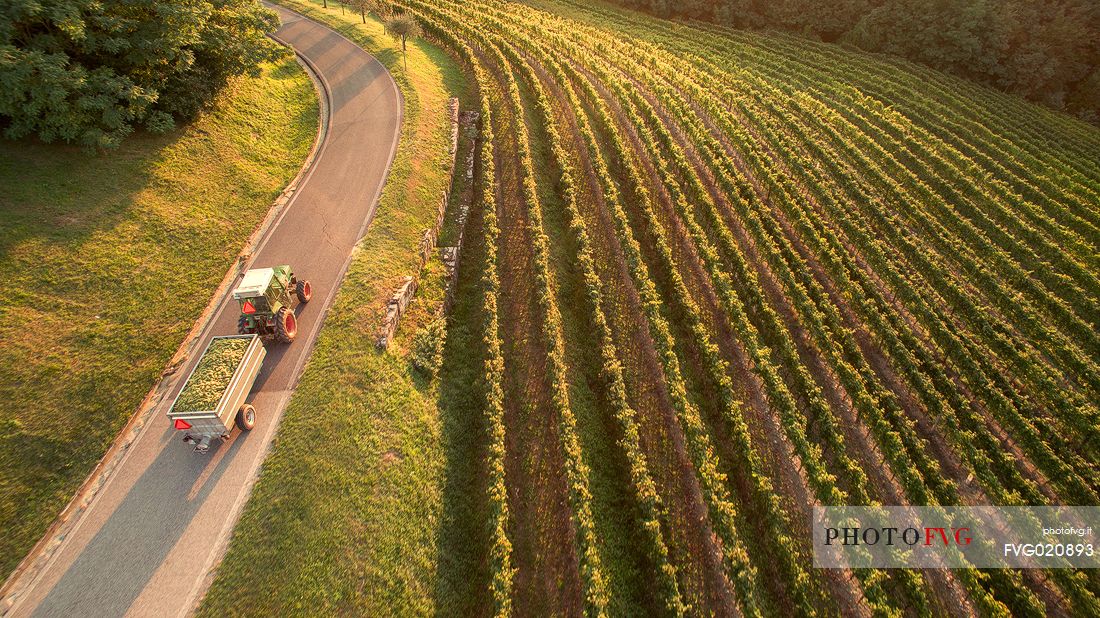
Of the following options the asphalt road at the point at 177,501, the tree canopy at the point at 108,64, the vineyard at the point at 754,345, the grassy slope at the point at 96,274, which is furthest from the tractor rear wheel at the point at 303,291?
the tree canopy at the point at 108,64

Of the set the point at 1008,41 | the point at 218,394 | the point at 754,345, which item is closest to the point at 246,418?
the point at 218,394

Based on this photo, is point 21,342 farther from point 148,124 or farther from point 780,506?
point 780,506

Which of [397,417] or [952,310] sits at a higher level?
[952,310]

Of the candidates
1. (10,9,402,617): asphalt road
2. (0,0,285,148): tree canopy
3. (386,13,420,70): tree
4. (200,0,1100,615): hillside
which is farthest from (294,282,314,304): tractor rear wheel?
(386,13,420,70): tree

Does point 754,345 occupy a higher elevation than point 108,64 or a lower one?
lower

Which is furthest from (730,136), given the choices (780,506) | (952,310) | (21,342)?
(21,342)

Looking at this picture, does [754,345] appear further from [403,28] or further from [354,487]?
[403,28]
